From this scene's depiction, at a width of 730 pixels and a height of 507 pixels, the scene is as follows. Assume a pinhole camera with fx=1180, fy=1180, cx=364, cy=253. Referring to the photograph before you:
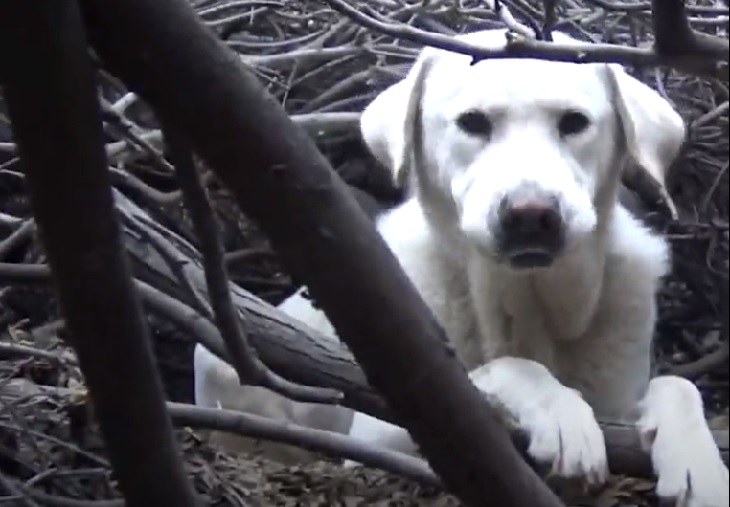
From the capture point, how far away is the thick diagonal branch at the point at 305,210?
1.57ft

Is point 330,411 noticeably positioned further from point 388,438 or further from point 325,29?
point 325,29

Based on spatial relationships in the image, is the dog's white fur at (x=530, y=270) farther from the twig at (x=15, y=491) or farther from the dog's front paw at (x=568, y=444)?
the twig at (x=15, y=491)

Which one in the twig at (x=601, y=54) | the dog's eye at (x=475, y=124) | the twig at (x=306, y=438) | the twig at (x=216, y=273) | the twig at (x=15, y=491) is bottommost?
the twig at (x=15, y=491)

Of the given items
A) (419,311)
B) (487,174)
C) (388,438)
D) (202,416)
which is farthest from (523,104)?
(419,311)

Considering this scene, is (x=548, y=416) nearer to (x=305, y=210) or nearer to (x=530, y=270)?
(x=530, y=270)

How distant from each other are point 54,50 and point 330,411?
3.10ft

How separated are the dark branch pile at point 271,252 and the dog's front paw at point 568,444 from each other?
0.16 feet

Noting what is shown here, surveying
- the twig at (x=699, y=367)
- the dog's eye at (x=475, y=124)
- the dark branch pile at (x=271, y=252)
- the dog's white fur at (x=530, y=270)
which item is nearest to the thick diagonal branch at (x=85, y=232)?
the dark branch pile at (x=271, y=252)

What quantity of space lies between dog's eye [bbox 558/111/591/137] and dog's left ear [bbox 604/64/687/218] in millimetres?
59

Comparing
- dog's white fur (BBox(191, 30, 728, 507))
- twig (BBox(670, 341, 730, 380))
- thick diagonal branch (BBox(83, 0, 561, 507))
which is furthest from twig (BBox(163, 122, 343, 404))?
dog's white fur (BBox(191, 30, 728, 507))

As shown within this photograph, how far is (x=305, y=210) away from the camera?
1.64 feet

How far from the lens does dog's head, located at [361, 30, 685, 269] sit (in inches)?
42.4

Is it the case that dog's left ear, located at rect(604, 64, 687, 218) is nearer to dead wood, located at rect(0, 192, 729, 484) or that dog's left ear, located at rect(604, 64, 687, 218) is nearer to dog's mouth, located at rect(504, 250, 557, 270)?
dog's mouth, located at rect(504, 250, 557, 270)

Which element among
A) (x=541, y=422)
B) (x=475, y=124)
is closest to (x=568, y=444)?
(x=541, y=422)
